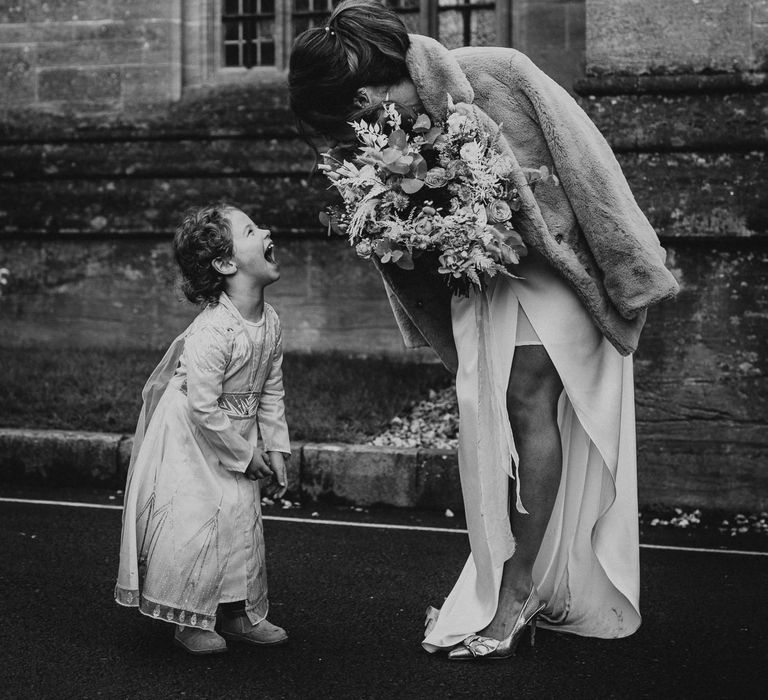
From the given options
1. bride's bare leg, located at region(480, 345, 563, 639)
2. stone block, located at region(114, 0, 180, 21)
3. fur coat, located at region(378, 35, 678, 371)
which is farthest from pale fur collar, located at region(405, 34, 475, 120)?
stone block, located at region(114, 0, 180, 21)

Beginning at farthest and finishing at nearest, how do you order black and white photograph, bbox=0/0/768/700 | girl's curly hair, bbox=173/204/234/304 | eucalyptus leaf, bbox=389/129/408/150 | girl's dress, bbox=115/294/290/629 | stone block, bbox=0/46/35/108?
stone block, bbox=0/46/35/108 → girl's curly hair, bbox=173/204/234/304 → girl's dress, bbox=115/294/290/629 → black and white photograph, bbox=0/0/768/700 → eucalyptus leaf, bbox=389/129/408/150

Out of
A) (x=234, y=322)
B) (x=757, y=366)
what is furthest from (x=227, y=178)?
(x=234, y=322)

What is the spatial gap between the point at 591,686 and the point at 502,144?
159 cm

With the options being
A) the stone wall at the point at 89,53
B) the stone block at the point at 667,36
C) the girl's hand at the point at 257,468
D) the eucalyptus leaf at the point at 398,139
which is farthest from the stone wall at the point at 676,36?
the girl's hand at the point at 257,468

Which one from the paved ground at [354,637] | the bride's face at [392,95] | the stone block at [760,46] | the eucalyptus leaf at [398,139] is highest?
the stone block at [760,46]

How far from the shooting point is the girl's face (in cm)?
370

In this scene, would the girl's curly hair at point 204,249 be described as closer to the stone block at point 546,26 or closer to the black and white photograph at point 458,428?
the black and white photograph at point 458,428

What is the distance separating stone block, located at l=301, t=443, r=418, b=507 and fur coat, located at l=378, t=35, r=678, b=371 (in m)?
2.56

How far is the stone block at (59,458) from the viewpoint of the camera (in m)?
6.36

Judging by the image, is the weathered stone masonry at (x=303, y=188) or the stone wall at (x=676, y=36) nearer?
the weathered stone masonry at (x=303, y=188)

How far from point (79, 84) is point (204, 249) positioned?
6.12 m

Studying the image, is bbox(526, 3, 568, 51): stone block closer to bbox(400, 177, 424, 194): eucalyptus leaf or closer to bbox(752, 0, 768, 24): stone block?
bbox(752, 0, 768, 24): stone block

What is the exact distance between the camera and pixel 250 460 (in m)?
3.62

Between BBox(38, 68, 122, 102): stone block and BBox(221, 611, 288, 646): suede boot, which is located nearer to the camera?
BBox(221, 611, 288, 646): suede boot
